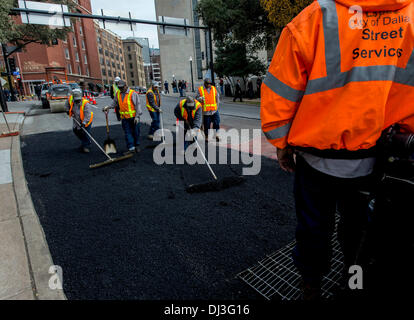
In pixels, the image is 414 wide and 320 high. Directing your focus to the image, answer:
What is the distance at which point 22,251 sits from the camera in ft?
9.48

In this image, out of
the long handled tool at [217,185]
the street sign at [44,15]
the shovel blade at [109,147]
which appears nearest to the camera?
the long handled tool at [217,185]

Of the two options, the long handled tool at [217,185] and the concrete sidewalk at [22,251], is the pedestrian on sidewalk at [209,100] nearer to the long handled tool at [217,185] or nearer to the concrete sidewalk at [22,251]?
the long handled tool at [217,185]

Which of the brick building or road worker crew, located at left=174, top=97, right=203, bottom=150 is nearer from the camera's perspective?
road worker crew, located at left=174, top=97, right=203, bottom=150

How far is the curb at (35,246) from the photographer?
2.30 metres

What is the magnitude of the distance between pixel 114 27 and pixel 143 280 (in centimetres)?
1284

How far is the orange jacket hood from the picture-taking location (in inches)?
49.9

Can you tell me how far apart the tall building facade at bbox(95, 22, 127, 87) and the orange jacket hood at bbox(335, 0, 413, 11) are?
72.2 m

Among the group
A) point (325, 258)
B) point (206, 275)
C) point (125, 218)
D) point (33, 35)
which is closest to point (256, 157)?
point (125, 218)

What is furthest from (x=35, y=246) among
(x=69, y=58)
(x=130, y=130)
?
(x=69, y=58)

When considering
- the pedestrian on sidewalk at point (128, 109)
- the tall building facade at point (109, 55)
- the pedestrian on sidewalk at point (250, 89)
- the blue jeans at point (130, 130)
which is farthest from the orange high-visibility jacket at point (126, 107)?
the tall building facade at point (109, 55)

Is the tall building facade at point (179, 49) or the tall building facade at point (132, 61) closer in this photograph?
the tall building facade at point (179, 49)

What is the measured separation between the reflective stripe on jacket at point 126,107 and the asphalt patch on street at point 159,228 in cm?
179

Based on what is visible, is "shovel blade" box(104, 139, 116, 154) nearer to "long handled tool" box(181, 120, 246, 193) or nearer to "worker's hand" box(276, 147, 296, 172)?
"long handled tool" box(181, 120, 246, 193)

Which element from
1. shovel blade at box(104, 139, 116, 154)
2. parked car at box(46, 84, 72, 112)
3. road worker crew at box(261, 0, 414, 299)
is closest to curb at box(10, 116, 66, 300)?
shovel blade at box(104, 139, 116, 154)
